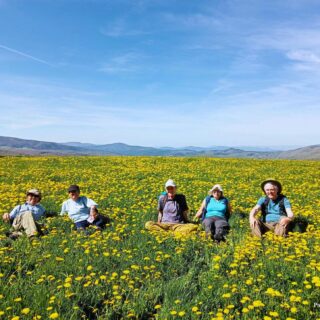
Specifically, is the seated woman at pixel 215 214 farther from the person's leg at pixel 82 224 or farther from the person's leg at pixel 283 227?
the person's leg at pixel 82 224

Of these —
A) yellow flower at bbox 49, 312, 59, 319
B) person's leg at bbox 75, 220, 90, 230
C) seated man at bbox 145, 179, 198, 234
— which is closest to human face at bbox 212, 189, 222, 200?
seated man at bbox 145, 179, 198, 234

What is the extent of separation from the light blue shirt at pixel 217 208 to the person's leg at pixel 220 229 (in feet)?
1.29

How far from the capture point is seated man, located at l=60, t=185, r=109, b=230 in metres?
9.46

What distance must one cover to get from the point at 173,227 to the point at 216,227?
3.96ft

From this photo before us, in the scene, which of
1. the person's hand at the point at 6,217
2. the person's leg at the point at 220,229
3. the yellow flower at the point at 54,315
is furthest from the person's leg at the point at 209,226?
the person's hand at the point at 6,217

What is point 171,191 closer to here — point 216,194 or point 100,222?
point 216,194

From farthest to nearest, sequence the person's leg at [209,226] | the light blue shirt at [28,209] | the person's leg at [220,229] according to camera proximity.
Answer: the light blue shirt at [28,209] → the person's leg at [209,226] → the person's leg at [220,229]

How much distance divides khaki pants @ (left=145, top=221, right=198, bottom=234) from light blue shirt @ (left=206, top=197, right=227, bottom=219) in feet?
2.39

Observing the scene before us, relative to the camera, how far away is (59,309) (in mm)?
4859

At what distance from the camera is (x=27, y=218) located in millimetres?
8828

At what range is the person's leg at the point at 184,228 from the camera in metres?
9.16

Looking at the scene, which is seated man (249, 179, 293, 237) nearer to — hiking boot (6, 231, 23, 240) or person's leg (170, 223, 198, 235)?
person's leg (170, 223, 198, 235)

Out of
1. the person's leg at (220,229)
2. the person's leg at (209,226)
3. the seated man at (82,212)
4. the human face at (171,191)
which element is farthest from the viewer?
the human face at (171,191)

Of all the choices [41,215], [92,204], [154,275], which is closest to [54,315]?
[154,275]
